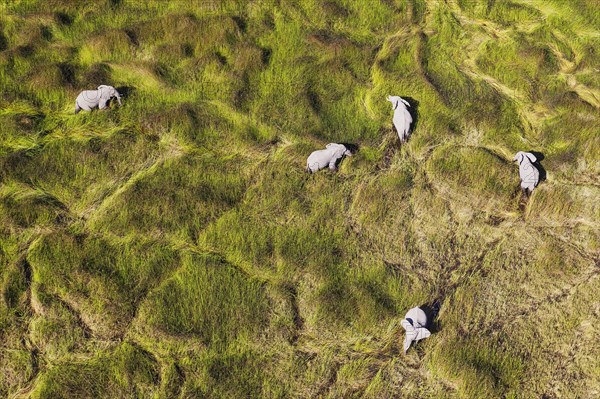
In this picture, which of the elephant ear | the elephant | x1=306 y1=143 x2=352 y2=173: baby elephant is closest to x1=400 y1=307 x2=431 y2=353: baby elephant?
x1=306 y1=143 x2=352 y2=173: baby elephant

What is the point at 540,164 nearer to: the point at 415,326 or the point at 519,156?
the point at 519,156

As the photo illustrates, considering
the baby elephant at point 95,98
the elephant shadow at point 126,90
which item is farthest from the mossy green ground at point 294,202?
the baby elephant at point 95,98

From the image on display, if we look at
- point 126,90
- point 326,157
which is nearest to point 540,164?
point 326,157

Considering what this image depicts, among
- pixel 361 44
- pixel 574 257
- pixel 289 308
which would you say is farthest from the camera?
pixel 361 44

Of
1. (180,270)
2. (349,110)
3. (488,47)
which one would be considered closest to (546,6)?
(488,47)

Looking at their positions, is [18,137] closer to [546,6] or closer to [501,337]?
[501,337]

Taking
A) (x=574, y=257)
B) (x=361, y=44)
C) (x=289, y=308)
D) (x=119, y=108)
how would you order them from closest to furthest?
(x=289, y=308) < (x=574, y=257) < (x=119, y=108) < (x=361, y=44)

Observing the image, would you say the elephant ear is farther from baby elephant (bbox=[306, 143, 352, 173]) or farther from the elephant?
baby elephant (bbox=[306, 143, 352, 173])
